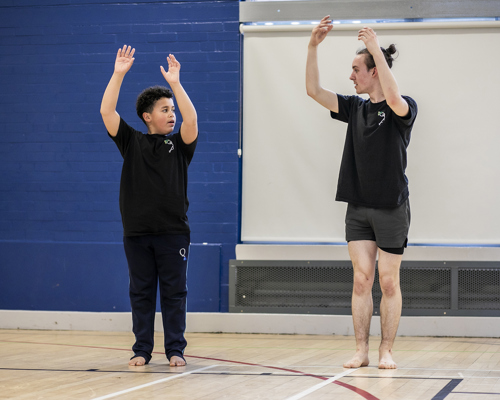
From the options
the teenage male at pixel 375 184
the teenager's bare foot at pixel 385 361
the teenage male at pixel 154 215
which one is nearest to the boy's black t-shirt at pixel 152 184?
the teenage male at pixel 154 215

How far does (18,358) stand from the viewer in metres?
3.21

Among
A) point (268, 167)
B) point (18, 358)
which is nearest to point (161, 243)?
point (18, 358)

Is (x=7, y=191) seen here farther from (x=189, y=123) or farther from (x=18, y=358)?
(x=189, y=123)

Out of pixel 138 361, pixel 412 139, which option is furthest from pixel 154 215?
pixel 412 139

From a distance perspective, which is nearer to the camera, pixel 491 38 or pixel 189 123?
pixel 189 123

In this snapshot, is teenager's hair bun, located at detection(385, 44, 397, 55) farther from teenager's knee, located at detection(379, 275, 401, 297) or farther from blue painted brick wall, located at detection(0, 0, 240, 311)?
blue painted brick wall, located at detection(0, 0, 240, 311)

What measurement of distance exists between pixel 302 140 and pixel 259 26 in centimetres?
88

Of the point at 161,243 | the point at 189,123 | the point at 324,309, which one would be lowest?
the point at 324,309

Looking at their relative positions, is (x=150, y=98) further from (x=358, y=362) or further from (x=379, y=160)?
(x=358, y=362)

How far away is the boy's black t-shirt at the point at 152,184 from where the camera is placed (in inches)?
116

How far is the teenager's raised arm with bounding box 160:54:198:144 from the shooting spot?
9.64 ft

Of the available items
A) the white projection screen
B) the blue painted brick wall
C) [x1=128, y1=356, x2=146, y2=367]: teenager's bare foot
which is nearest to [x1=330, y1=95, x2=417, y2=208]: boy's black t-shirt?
[x1=128, y1=356, x2=146, y2=367]: teenager's bare foot

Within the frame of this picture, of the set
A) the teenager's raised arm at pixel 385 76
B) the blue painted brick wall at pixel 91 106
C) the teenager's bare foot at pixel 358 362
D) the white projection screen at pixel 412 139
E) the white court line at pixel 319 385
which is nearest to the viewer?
the white court line at pixel 319 385

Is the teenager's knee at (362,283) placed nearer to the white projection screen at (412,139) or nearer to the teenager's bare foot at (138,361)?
the teenager's bare foot at (138,361)
